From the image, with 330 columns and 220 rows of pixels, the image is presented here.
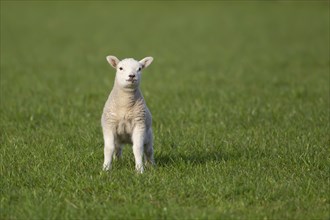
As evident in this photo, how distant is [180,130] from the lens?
36.6 ft

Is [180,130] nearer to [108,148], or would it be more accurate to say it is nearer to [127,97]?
[127,97]

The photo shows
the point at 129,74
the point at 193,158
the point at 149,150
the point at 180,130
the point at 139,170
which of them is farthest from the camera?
the point at 180,130

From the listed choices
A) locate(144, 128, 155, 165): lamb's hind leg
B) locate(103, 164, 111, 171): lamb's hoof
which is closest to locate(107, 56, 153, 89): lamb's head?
locate(144, 128, 155, 165): lamb's hind leg

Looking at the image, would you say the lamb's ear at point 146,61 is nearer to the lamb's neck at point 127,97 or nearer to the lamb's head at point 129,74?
the lamb's head at point 129,74

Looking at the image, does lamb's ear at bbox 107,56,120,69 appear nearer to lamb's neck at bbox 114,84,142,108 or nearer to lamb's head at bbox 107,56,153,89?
lamb's head at bbox 107,56,153,89

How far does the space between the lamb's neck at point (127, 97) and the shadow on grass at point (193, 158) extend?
0.96 meters

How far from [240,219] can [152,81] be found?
38.6 ft

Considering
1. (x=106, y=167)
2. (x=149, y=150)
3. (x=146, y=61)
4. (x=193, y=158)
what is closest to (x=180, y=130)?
(x=193, y=158)

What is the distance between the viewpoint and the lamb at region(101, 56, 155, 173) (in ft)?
26.7

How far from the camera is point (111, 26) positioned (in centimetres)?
3581

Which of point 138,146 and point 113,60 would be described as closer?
point 138,146

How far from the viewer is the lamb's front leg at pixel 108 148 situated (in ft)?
26.8

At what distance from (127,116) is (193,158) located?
1.33m

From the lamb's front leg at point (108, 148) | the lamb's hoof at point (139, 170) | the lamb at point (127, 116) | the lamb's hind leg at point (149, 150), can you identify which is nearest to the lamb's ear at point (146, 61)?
the lamb at point (127, 116)
